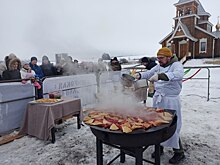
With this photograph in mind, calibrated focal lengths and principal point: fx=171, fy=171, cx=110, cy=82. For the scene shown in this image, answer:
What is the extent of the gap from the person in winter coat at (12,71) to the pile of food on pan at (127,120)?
293cm

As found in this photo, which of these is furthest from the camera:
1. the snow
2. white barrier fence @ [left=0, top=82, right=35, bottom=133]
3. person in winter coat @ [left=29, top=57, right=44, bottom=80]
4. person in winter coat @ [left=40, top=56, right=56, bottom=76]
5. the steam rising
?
person in winter coat @ [left=40, top=56, right=56, bottom=76]

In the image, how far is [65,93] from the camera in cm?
534

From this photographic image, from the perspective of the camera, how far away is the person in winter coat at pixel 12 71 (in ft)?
13.6

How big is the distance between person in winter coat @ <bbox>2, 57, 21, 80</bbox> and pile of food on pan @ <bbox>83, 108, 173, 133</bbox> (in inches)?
116

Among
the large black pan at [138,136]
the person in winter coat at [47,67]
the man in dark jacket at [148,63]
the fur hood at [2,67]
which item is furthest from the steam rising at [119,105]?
the person in winter coat at [47,67]

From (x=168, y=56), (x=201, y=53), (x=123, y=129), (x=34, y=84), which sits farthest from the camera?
(x=201, y=53)

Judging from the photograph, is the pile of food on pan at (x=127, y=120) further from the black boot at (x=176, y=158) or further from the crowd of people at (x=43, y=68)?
the crowd of people at (x=43, y=68)

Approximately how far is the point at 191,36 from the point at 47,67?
23885mm

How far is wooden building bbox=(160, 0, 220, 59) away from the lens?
77.8 ft

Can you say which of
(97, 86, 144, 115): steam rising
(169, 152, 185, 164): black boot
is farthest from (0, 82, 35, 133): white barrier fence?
(169, 152, 185, 164): black boot

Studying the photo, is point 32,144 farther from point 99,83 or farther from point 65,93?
point 99,83

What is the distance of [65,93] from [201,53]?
24.4m

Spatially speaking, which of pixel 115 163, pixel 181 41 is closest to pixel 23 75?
pixel 115 163

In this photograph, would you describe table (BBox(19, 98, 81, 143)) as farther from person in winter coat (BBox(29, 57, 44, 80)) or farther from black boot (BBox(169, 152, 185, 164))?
black boot (BBox(169, 152, 185, 164))
